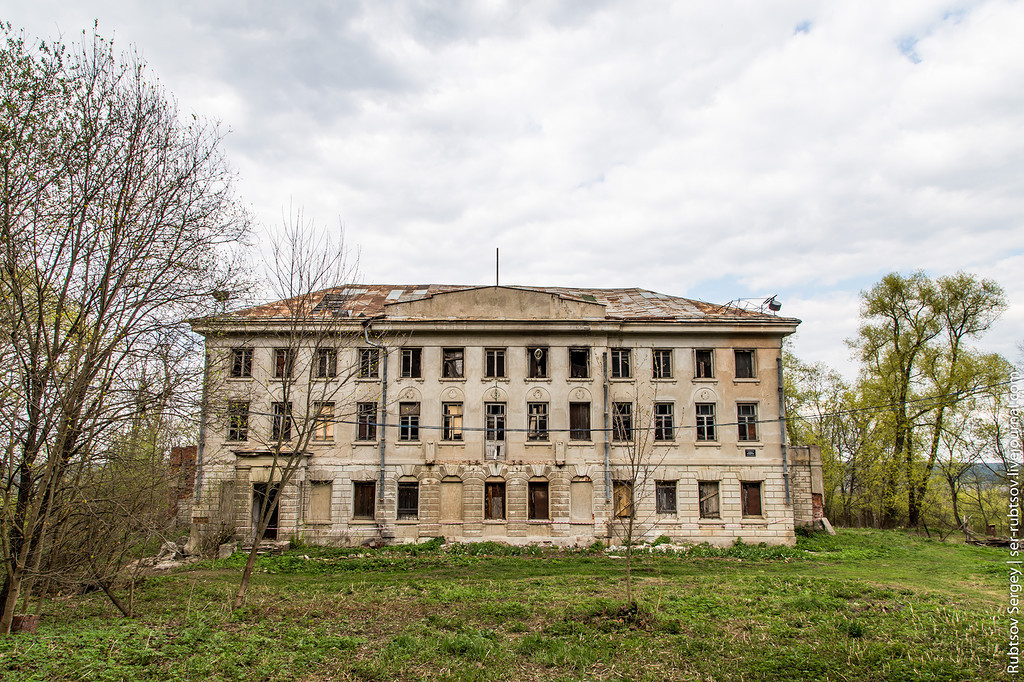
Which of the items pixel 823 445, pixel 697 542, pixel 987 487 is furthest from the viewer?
pixel 823 445

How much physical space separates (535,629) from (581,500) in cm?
1521

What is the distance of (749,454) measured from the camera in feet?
91.4

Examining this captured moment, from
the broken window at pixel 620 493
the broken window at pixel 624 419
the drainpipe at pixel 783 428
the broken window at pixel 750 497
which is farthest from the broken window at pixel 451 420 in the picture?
the drainpipe at pixel 783 428

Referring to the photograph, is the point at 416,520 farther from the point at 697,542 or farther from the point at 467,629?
the point at 467,629

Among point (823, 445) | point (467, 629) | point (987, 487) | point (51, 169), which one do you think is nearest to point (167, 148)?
point (51, 169)

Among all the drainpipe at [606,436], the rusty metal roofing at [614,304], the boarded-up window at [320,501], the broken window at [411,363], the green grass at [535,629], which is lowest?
the green grass at [535,629]

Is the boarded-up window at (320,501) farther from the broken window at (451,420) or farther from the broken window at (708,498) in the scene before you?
the broken window at (708,498)

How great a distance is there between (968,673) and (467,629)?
8229mm

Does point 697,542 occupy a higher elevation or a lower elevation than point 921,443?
lower

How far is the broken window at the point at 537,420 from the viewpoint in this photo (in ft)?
92.0

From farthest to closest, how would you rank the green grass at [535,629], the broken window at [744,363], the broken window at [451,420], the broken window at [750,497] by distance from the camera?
the broken window at [744,363], the broken window at [451,420], the broken window at [750,497], the green grass at [535,629]

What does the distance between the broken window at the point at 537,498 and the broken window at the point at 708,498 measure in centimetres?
665

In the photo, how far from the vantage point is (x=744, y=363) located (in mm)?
28812

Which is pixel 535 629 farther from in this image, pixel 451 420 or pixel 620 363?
pixel 620 363
